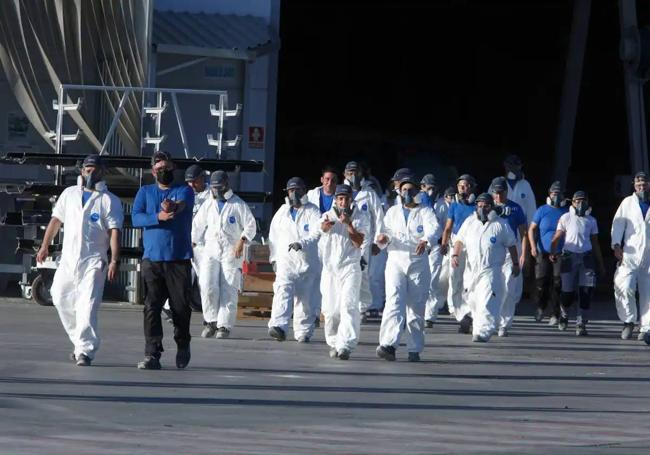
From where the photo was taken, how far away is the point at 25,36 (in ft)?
72.2

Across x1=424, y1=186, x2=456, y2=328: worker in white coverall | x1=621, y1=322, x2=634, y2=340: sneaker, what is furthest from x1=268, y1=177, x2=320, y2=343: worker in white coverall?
x1=621, y1=322, x2=634, y2=340: sneaker

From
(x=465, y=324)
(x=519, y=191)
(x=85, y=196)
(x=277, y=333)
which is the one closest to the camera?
(x=85, y=196)

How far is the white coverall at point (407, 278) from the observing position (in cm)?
1596

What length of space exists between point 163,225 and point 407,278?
9.32 ft

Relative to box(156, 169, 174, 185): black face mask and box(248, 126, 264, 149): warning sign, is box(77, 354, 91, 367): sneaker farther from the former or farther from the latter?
box(248, 126, 264, 149): warning sign

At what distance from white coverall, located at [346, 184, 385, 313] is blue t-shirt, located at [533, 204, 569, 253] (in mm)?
2334

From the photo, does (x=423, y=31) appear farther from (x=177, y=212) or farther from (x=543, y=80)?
(x=177, y=212)

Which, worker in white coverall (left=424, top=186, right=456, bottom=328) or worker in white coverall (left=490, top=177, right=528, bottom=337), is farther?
worker in white coverall (left=424, top=186, right=456, bottom=328)

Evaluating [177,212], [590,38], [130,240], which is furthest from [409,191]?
[590,38]

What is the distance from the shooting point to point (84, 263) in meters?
14.7

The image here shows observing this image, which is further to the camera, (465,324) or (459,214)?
(459,214)

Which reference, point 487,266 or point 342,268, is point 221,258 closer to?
point 342,268

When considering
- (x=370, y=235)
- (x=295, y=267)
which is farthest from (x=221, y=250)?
(x=370, y=235)

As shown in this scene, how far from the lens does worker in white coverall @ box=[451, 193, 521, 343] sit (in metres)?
18.5
